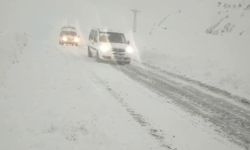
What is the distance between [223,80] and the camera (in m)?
12.0

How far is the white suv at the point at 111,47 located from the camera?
15320 millimetres

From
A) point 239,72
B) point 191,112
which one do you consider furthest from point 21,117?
point 239,72

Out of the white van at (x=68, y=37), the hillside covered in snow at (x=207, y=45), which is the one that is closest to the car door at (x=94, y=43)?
the hillside covered in snow at (x=207, y=45)

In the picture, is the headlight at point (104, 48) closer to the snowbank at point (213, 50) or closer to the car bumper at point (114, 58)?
the car bumper at point (114, 58)

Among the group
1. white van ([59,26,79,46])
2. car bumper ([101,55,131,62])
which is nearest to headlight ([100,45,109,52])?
car bumper ([101,55,131,62])

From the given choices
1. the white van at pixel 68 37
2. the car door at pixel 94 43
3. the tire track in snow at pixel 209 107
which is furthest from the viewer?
the white van at pixel 68 37

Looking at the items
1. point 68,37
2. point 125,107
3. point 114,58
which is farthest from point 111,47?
point 68,37

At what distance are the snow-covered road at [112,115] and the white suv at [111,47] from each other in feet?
17.0

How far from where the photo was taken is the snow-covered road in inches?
Answer: 196

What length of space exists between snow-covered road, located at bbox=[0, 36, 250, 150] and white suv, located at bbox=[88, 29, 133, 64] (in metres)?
5.18

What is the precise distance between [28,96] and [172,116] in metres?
Answer: 4.42

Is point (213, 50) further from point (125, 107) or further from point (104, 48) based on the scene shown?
point (125, 107)

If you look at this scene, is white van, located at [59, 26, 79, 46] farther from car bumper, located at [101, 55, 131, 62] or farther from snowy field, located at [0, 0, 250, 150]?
car bumper, located at [101, 55, 131, 62]

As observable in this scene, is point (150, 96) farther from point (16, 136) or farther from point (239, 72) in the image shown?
point (239, 72)
